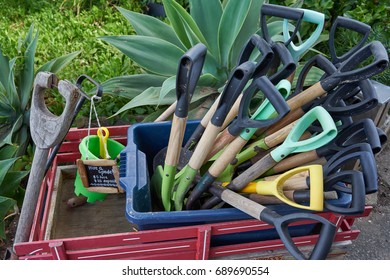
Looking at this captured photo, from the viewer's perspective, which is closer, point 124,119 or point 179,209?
point 179,209

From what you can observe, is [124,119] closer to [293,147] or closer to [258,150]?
[258,150]

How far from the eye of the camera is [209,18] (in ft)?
4.77

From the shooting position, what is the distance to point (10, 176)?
1349 millimetres

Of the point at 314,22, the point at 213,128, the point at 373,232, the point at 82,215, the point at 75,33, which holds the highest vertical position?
the point at 314,22

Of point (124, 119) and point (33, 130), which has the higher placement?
point (33, 130)

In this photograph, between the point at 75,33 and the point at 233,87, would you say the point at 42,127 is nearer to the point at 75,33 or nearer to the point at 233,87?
the point at 233,87

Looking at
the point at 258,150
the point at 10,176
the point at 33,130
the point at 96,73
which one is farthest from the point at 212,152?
the point at 96,73

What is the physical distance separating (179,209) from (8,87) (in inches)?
36.3

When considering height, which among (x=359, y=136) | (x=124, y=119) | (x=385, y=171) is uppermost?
(x=359, y=136)

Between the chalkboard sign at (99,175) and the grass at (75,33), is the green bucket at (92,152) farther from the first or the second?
the grass at (75,33)

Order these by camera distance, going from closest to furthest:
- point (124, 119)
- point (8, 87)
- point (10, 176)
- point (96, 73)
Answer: point (10, 176), point (8, 87), point (124, 119), point (96, 73)

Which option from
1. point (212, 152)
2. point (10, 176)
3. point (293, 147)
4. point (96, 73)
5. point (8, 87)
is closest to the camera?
point (293, 147)

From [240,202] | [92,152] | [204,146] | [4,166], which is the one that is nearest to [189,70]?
[204,146]

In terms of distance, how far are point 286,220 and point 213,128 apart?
25 centimetres
